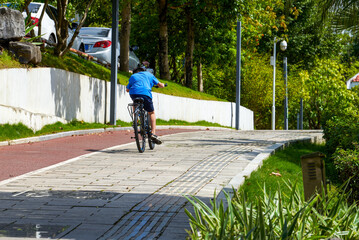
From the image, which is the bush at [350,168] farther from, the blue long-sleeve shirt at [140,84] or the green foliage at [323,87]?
the green foliage at [323,87]

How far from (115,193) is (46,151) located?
208 inches

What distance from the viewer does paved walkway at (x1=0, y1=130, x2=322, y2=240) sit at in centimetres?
564

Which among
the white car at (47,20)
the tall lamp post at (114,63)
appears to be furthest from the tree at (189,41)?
the tall lamp post at (114,63)

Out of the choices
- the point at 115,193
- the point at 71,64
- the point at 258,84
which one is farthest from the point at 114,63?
the point at 258,84

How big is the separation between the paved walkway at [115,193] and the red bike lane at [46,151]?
1.32 feet

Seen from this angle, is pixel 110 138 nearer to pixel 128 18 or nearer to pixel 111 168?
pixel 111 168

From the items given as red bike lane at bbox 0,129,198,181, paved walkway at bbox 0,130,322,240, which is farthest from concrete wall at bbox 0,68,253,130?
paved walkway at bbox 0,130,322,240

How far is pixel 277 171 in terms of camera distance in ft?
34.4

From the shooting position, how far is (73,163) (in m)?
10.5

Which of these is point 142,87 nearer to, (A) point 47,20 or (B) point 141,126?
(B) point 141,126

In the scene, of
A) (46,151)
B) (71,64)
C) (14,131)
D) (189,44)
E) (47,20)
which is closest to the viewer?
(46,151)

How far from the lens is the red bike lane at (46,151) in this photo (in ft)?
32.7

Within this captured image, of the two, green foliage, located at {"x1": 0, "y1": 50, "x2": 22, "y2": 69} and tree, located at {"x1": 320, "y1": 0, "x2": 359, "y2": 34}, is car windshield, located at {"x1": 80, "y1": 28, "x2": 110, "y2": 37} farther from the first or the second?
tree, located at {"x1": 320, "y1": 0, "x2": 359, "y2": 34}

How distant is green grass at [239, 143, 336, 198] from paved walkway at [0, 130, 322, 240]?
193mm
